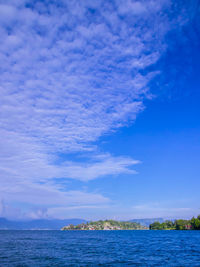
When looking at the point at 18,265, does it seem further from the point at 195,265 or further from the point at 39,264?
the point at 195,265

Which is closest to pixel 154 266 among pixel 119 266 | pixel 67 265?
pixel 119 266

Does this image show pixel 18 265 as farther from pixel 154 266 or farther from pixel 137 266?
pixel 154 266

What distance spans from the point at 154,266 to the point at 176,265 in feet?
14.4

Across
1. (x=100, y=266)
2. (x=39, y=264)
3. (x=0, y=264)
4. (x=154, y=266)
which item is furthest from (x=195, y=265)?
(x=0, y=264)

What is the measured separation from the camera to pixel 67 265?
3881cm

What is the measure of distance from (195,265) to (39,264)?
27.2 metres

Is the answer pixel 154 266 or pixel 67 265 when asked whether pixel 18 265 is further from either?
pixel 154 266

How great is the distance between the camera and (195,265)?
3922cm

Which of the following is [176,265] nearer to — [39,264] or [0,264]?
[39,264]

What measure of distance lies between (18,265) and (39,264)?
3.50 m

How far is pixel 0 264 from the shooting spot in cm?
3947

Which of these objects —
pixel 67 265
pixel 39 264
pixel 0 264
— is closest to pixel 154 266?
pixel 67 265

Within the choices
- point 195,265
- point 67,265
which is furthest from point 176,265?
point 67,265

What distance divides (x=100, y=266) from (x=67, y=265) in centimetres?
575
